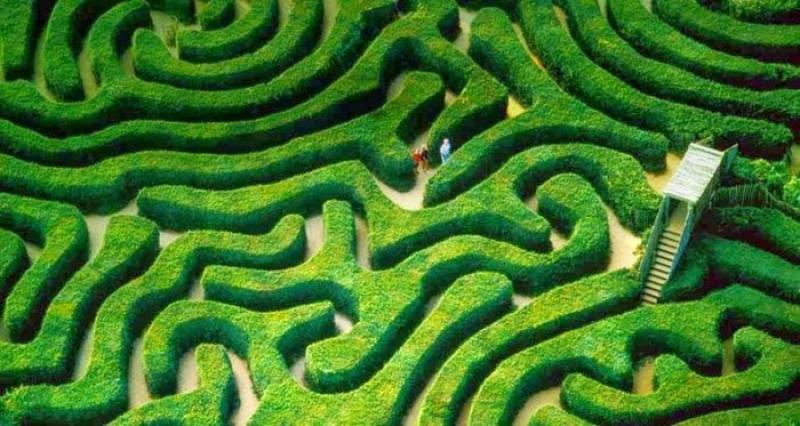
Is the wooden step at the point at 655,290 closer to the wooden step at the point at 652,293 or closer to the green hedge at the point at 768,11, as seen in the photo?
the wooden step at the point at 652,293

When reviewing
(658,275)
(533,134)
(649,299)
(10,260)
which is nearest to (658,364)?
(649,299)

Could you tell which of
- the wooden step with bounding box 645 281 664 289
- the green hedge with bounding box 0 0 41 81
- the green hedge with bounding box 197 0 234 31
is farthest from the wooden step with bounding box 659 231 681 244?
the green hedge with bounding box 0 0 41 81

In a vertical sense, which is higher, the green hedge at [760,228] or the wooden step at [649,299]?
the green hedge at [760,228]

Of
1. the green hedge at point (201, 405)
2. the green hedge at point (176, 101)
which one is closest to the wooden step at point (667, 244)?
the green hedge at point (176, 101)

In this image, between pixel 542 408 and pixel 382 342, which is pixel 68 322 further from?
pixel 542 408

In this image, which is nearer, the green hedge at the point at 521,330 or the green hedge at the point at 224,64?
the green hedge at the point at 521,330

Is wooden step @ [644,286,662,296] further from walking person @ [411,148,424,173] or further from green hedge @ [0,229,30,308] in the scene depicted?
green hedge @ [0,229,30,308]
